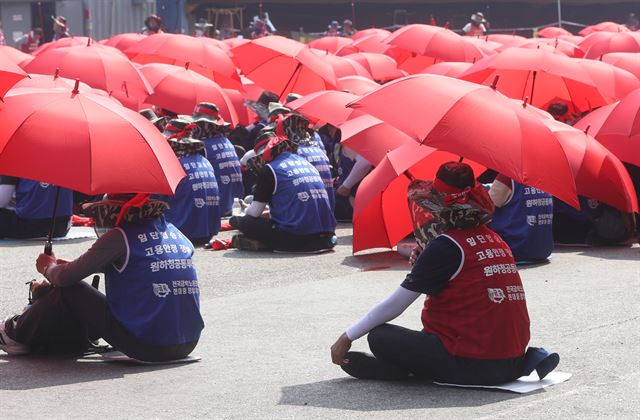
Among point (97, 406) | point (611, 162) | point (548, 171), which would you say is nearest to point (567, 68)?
point (611, 162)

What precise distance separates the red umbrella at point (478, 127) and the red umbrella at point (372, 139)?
174 inches

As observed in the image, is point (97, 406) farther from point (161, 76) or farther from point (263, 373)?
point (161, 76)

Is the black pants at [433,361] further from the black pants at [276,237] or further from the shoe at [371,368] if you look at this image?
A: the black pants at [276,237]

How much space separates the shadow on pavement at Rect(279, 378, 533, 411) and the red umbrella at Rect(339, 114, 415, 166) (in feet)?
17.4

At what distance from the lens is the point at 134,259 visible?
7.37m

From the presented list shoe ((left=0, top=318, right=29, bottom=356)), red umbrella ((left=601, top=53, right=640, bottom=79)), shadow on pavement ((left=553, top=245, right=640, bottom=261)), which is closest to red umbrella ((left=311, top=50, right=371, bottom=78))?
red umbrella ((left=601, top=53, right=640, bottom=79))

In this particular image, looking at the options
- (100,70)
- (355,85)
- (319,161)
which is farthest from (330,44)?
(319,161)

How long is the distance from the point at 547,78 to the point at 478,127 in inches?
386

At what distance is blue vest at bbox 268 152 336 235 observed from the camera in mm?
12406

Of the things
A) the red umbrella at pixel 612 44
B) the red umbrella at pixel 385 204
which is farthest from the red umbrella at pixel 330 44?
the red umbrella at pixel 385 204

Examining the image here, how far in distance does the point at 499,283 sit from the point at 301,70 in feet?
40.8

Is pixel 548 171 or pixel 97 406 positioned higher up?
pixel 548 171

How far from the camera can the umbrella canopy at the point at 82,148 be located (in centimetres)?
698

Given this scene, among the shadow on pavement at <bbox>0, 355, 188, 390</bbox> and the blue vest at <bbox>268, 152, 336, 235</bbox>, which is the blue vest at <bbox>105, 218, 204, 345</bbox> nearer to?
the shadow on pavement at <bbox>0, 355, 188, 390</bbox>
